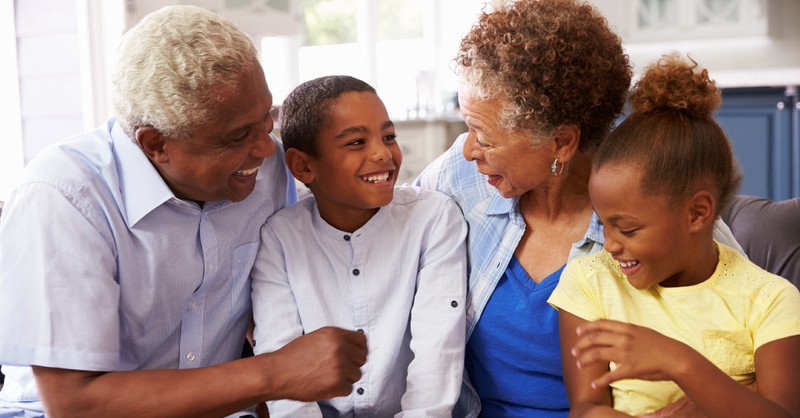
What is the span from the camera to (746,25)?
6.26 metres

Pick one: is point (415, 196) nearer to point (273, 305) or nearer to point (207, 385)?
point (273, 305)

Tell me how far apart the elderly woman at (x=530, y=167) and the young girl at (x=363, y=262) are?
89mm

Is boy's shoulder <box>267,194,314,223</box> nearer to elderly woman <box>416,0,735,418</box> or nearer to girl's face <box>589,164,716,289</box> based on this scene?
elderly woman <box>416,0,735,418</box>

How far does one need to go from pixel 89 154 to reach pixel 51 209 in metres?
0.17

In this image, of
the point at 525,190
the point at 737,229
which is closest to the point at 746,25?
the point at 737,229

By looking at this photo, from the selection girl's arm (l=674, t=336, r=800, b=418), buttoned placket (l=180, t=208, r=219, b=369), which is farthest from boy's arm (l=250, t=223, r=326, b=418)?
girl's arm (l=674, t=336, r=800, b=418)

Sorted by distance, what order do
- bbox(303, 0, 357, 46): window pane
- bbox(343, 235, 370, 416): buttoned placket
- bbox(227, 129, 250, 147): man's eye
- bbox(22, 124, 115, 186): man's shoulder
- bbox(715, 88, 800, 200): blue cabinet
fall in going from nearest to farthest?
bbox(22, 124, 115, 186): man's shoulder → bbox(227, 129, 250, 147): man's eye → bbox(343, 235, 370, 416): buttoned placket → bbox(715, 88, 800, 200): blue cabinet → bbox(303, 0, 357, 46): window pane

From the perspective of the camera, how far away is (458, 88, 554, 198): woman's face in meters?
1.72

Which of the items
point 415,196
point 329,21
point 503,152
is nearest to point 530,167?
point 503,152

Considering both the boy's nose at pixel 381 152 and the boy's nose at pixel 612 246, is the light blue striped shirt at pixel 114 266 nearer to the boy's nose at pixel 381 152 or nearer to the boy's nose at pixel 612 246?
the boy's nose at pixel 381 152

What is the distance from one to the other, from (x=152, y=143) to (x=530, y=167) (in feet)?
2.44

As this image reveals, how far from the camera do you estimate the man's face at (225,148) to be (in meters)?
1.64

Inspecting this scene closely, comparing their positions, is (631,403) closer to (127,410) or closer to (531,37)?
(531,37)

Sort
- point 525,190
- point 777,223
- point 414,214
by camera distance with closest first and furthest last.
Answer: point 525,190 → point 414,214 → point 777,223
